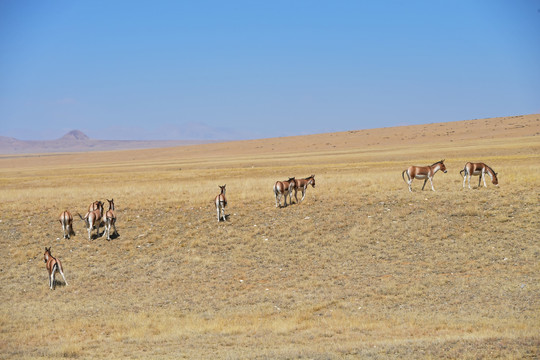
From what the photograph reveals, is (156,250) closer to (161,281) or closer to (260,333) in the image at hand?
(161,281)

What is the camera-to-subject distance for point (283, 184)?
84.7ft

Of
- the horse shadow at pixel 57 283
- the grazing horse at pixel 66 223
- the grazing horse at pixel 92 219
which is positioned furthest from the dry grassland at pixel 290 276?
the grazing horse at pixel 92 219

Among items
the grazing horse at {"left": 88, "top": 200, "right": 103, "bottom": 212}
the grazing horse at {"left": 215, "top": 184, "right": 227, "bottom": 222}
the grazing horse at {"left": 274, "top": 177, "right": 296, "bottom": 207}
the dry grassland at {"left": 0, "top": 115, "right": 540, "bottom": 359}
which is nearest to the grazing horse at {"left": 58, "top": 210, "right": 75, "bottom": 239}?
the dry grassland at {"left": 0, "top": 115, "right": 540, "bottom": 359}

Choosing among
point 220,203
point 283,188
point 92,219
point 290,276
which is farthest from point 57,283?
point 283,188

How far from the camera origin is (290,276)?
18.0 metres

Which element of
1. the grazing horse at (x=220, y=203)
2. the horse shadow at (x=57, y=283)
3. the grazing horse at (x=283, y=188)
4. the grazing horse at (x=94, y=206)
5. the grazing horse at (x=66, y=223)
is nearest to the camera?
the horse shadow at (x=57, y=283)

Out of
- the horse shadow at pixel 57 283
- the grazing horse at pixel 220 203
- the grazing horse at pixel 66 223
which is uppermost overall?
the grazing horse at pixel 220 203

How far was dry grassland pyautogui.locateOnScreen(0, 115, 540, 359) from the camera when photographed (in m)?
11.9

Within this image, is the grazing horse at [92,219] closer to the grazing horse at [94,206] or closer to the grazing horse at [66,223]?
the grazing horse at [94,206]

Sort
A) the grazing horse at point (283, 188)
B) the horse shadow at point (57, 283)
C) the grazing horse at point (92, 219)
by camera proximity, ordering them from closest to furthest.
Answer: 1. the horse shadow at point (57, 283)
2. the grazing horse at point (92, 219)
3. the grazing horse at point (283, 188)

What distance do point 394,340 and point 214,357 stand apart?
4062mm

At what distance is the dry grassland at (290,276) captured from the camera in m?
11.9

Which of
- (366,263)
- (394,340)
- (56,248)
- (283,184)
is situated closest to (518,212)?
(366,263)

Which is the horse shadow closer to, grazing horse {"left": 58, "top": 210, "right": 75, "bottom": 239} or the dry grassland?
the dry grassland
